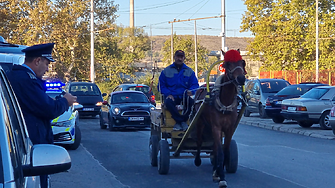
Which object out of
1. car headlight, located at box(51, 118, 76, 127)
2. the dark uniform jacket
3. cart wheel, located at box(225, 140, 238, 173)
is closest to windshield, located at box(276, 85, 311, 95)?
car headlight, located at box(51, 118, 76, 127)

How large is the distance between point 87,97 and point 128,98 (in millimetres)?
6425

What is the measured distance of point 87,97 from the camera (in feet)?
84.9

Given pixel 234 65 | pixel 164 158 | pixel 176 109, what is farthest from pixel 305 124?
pixel 234 65

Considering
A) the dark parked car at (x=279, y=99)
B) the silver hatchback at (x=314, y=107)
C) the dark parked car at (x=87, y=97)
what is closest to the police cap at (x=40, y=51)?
the silver hatchback at (x=314, y=107)

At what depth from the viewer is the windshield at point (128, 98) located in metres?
19.8

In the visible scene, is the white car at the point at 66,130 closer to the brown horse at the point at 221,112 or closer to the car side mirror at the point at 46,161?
the brown horse at the point at 221,112

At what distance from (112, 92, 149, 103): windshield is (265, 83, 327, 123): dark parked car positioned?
18.4ft

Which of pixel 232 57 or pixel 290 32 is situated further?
pixel 290 32

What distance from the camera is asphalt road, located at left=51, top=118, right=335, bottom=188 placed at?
340 inches

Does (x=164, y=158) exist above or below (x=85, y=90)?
below

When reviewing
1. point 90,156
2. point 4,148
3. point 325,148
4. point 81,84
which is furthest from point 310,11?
point 4,148

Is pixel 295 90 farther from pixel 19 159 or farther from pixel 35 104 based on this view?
pixel 19 159

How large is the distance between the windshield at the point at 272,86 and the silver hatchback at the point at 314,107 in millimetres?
5179

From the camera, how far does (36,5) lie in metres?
50.2
